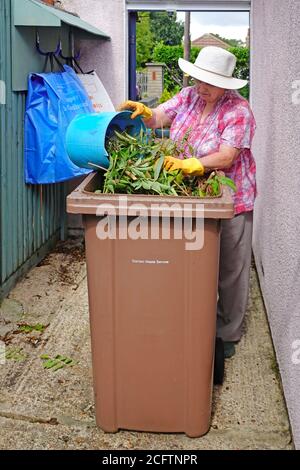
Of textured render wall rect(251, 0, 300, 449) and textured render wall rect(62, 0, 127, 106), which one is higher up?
textured render wall rect(62, 0, 127, 106)

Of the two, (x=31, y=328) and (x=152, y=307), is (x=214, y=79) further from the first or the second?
(x=31, y=328)

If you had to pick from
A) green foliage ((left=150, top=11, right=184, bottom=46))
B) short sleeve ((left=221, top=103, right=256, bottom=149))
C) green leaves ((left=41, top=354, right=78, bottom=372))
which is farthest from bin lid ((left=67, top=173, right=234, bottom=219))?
green foliage ((left=150, top=11, right=184, bottom=46))

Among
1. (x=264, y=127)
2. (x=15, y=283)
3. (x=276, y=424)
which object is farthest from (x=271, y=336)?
(x=15, y=283)

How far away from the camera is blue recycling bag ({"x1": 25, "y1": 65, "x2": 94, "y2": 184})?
5.07 meters

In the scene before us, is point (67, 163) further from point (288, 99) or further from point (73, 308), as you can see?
point (288, 99)

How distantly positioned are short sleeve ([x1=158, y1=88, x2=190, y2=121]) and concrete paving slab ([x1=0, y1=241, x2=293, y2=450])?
154 centimetres

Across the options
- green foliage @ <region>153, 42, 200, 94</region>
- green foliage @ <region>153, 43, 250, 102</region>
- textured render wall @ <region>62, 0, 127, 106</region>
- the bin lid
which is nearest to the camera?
the bin lid

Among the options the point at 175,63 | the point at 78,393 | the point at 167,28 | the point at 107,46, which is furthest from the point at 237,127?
the point at 167,28

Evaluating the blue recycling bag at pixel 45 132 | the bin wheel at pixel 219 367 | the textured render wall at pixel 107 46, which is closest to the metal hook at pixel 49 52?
the blue recycling bag at pixel 45 132

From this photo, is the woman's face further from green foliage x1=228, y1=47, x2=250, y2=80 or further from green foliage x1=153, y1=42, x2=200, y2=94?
green foliage x1=153, y1=42, x2=200, y2=94

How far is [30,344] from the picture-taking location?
4070 mm

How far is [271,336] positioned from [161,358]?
1.48m

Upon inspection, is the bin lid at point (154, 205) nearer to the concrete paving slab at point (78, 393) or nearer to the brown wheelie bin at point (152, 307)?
the brown wheelie bin at point (152, 307)

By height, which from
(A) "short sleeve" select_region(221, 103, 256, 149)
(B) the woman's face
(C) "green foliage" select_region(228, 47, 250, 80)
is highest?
(C) "green foliage" select_region(228, 47, 250, 80)
